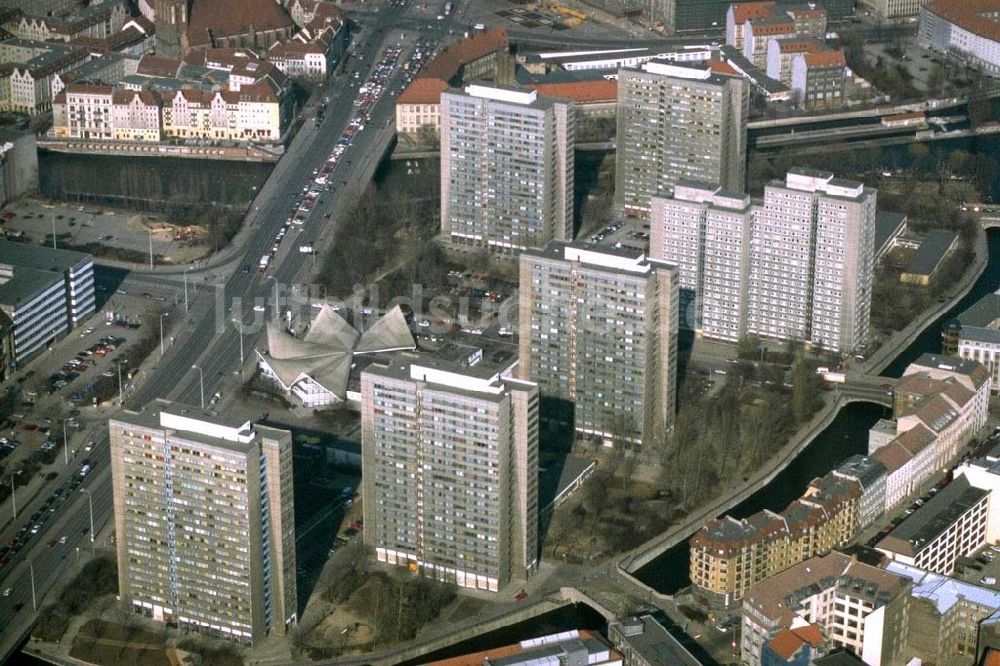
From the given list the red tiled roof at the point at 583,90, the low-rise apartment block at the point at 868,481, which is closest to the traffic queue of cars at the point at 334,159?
the red tiled roof at the point at 583,90

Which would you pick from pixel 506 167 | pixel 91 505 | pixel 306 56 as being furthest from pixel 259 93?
pixel 91 505

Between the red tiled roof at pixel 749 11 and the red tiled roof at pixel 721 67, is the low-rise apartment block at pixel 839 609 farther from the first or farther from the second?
the red tiled roof at pixel 749 11

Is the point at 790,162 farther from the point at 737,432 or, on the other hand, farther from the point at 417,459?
the point at 417,459

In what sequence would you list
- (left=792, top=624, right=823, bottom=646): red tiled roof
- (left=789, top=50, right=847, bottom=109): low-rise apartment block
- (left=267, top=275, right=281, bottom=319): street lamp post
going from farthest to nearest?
(left=789, top=50, right=847, bottom=109): low-rise apartment block < (left=267, top=275, right=281, bottom=319): street lamp post < (left=792, top=624, right=823, bottom=646): red tiled roof

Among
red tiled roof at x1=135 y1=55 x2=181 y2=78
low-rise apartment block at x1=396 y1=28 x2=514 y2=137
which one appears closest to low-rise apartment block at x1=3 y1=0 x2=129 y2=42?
red tiled roof at x1=135 y1=55 x2=181 y2=78

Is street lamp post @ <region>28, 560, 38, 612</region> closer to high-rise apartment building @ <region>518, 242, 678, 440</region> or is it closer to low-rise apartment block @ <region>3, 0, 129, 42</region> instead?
high-rise apartment building @ <region>518, 242, 678, 440</region>

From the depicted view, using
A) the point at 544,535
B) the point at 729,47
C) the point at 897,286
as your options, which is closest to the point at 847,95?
the point at 729,47
